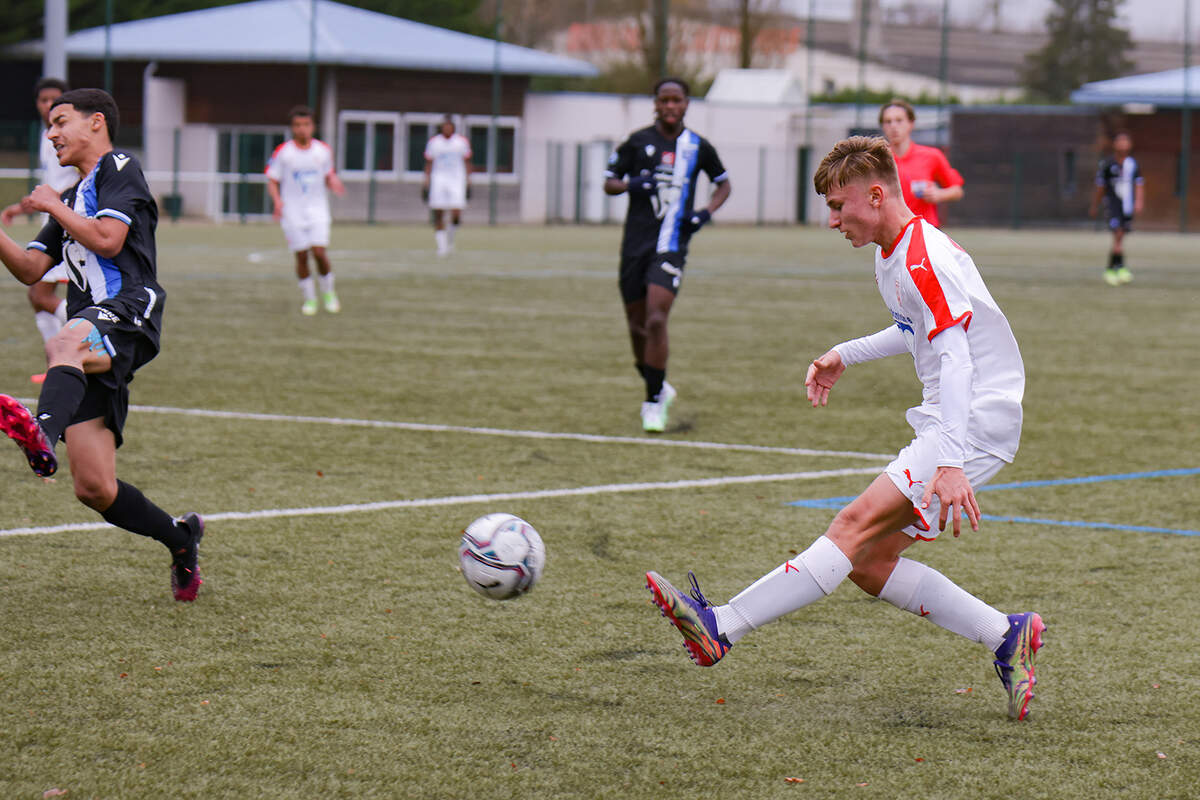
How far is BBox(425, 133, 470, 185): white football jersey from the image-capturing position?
27.8 meters

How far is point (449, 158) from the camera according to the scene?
28.0 meters

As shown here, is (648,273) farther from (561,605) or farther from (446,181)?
(446,181)

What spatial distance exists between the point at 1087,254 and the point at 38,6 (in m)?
29.7

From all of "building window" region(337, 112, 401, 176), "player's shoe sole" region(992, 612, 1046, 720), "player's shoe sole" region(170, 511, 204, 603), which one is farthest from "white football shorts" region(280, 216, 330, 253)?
"building window" region(337, 112, 401, 176)

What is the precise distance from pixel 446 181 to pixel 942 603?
2380 cm

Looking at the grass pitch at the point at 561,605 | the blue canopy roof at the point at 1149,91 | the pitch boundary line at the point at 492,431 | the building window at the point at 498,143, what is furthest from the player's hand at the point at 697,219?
the blue canopy roof at the point at 1149,91

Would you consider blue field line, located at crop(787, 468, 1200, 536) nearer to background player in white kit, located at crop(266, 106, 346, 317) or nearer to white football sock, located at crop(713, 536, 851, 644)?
white football sock, located at crop(713, 536, 851, 644)

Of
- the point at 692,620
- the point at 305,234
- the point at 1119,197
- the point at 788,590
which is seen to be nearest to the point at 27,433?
the point at 692,620

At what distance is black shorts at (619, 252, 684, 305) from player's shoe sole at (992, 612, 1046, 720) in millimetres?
5230

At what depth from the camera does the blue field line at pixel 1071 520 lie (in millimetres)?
6801

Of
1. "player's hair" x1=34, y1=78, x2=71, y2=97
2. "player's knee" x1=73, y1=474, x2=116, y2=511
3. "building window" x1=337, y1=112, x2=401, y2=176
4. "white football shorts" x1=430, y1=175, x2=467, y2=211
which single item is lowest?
"player's knee" x1=73, y1=474, x2=116, y2=511

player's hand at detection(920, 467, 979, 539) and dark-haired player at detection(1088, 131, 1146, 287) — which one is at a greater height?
dark-haired player at detection(1088, 131, 1146, 287)

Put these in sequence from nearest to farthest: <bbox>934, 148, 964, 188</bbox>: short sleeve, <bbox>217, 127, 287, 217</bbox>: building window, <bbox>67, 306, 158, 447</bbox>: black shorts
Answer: <bbox>67, 306, 158, 447</bbox>: black shorts → <bbox>934, 148, 964, 188</bbox>: short sleeve → <bbox>217, 127, 287, 217</bbox>: building window

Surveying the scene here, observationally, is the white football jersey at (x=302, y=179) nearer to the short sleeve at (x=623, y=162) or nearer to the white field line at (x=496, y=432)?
the white field line at (x=496, y=432)
